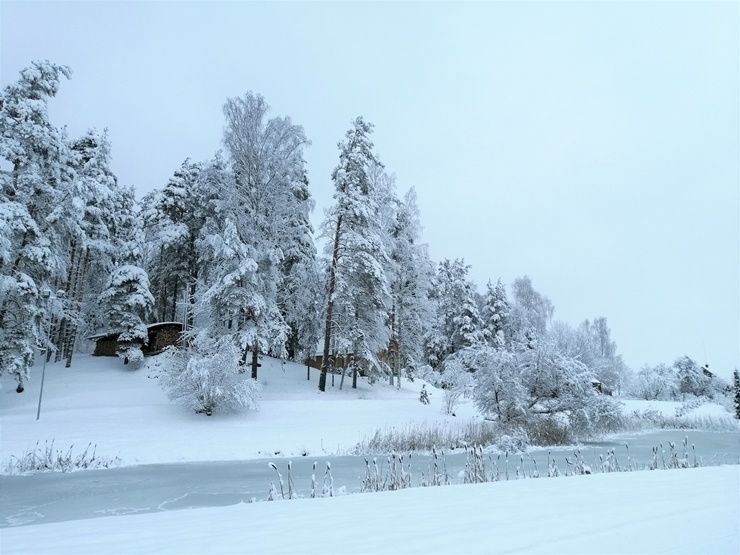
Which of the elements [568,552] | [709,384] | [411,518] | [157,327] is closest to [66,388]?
[157,327]

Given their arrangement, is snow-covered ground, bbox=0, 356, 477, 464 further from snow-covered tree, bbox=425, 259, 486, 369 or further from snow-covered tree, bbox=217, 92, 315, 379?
snow-covered tree, bbox=425, 259, 486, 369

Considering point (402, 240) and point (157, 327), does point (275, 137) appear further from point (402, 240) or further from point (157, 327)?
point (157, 327)

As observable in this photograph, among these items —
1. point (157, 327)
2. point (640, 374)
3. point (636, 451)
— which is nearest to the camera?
point (636, 451)


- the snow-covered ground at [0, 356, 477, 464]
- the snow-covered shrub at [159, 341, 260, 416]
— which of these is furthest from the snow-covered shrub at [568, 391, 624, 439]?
the snow-covered shrub at [159, 341, 260, 416]

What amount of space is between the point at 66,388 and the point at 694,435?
30115 mm

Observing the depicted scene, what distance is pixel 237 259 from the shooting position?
22.2 metres

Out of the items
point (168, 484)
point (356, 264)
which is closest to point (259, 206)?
point (356, 264)

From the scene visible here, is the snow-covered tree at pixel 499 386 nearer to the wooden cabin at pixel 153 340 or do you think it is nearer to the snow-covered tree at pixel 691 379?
the wooden cabin at pixel 153 340

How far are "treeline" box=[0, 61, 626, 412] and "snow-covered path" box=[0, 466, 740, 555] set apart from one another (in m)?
13.3

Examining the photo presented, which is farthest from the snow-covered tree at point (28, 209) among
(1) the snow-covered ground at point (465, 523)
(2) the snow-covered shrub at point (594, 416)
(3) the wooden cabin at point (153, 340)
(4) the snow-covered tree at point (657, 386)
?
(4) the snow-covered tree at point (657, 386)

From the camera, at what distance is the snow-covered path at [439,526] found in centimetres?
379

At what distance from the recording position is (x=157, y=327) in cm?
3056

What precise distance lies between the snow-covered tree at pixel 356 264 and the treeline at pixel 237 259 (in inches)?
3.4

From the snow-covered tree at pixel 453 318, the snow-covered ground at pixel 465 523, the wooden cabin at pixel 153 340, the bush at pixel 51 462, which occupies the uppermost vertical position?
the snow-covered tree at pixel 453 318
